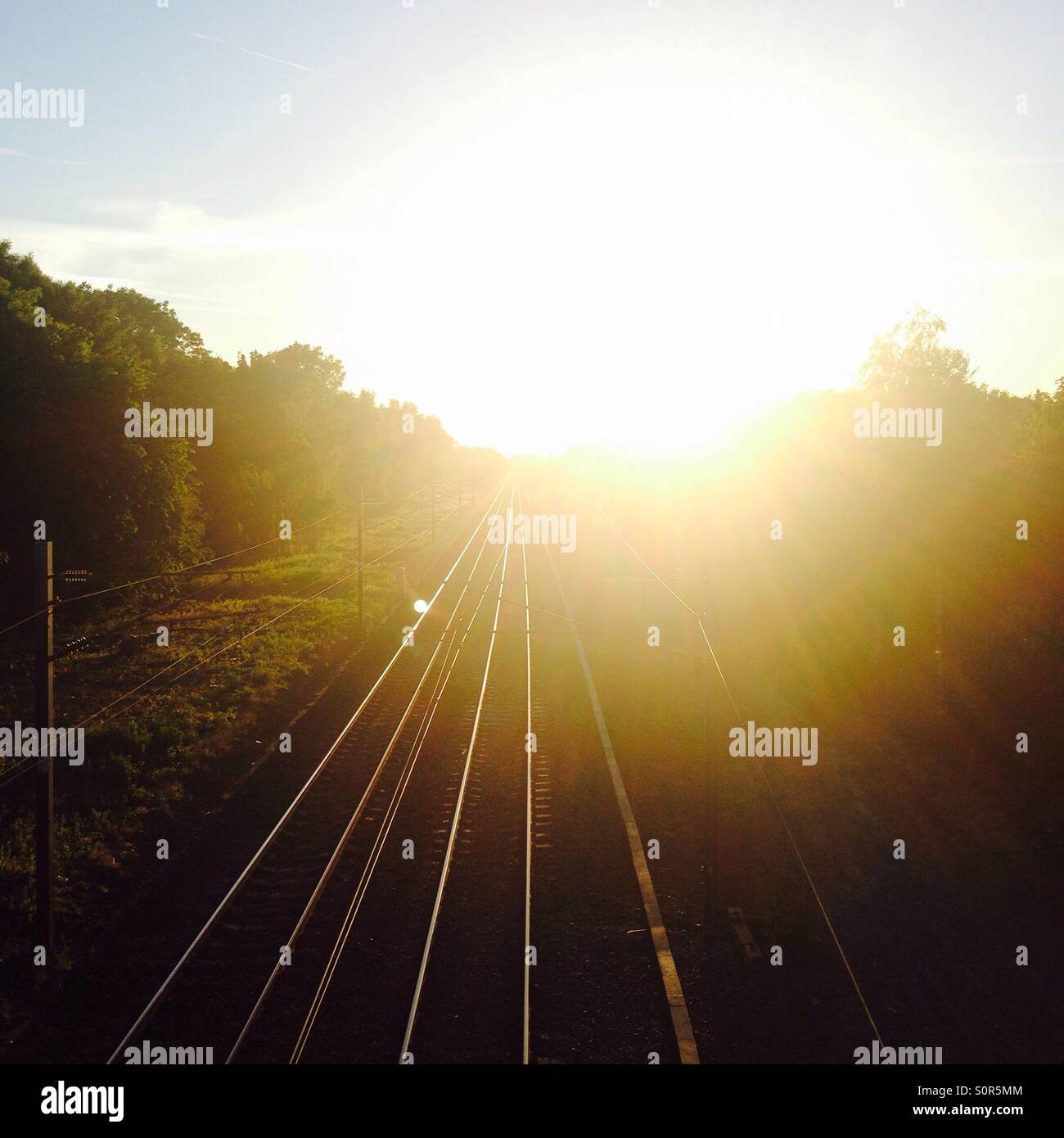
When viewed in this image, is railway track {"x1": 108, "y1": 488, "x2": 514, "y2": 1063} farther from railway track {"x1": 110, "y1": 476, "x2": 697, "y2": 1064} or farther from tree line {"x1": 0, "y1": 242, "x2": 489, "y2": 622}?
tree line {"x1": 0, "y1": 242, "x2": 489, "y2": 622}

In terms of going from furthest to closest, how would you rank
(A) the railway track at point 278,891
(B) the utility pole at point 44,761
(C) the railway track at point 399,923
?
(B) the utility pole at point 44,761 < (A) the railway track at point 278,891 < (C) the railway track at point 399,923

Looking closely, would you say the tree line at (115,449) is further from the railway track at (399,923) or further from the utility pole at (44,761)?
the utility pole at (44,761)

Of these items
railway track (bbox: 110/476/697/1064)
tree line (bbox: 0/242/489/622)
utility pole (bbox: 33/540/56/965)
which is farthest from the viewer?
tree line (bbox: 0/242/489/622)

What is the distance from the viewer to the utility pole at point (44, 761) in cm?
953

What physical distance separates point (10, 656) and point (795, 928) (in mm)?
24932

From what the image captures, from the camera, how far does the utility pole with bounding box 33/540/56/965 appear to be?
375 inches

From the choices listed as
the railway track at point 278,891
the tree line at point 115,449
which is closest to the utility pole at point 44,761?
the railway track at point 278,891

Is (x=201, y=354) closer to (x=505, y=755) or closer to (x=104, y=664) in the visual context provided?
(x=104, y=664)

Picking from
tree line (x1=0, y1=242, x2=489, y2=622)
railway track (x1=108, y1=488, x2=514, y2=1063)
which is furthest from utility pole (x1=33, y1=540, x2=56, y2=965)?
tree line (x1=0, y1=242, x2=489, y2=622)

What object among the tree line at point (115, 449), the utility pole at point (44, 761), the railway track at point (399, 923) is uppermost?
the tree line at point (115, 449)

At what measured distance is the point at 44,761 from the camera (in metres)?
9.70
